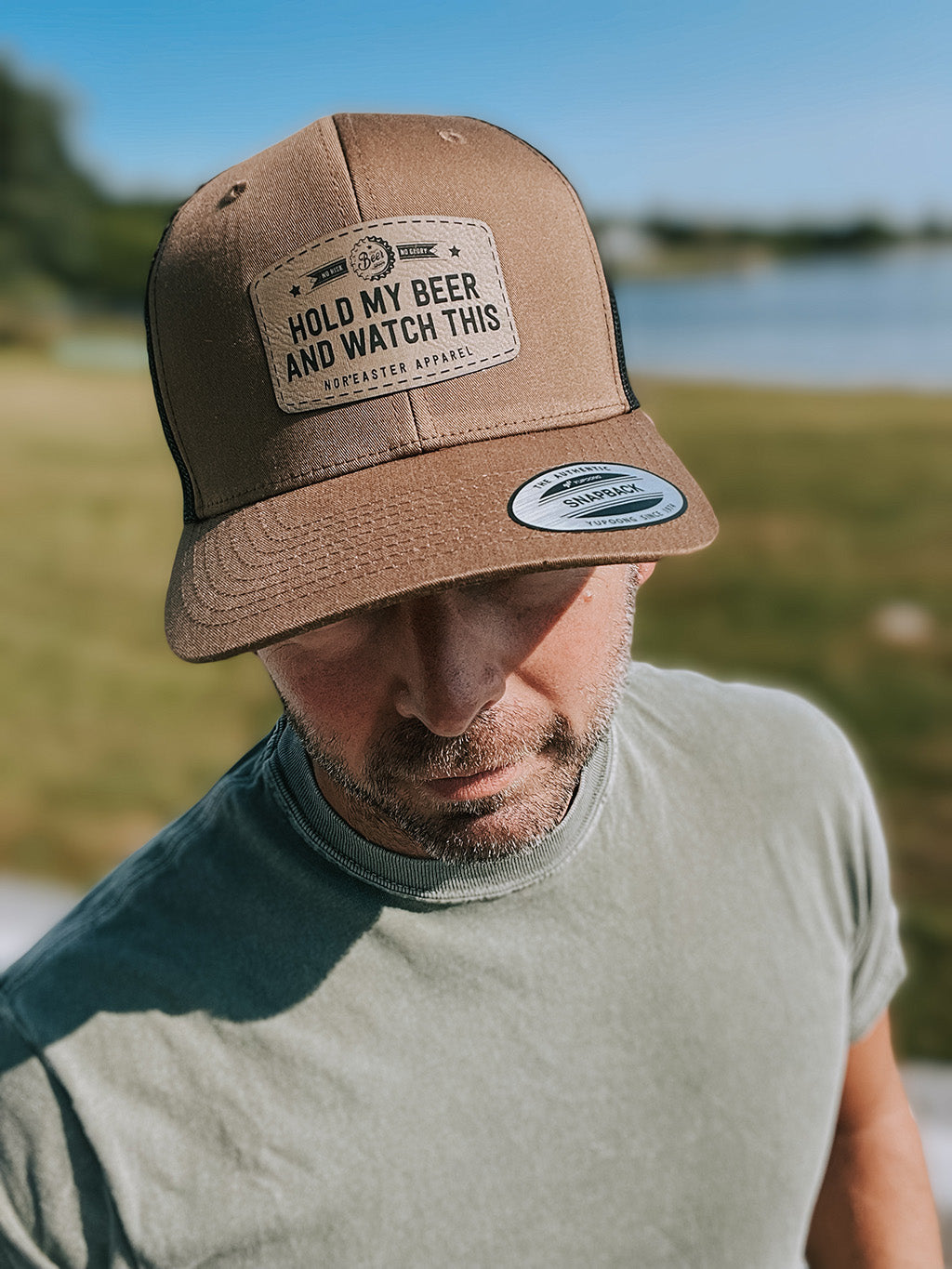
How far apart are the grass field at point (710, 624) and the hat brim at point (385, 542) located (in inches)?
111

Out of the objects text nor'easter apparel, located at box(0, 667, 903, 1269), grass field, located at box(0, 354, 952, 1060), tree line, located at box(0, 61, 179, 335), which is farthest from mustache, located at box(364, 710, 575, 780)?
tree line, located at box(0, 61, 179, 335)

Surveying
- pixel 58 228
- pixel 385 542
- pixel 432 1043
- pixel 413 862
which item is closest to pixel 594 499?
pixel 385 542

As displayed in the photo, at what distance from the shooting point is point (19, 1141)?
0.92m

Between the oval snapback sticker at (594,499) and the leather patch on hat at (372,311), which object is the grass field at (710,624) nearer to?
the oval snapback sticker at (594,499)

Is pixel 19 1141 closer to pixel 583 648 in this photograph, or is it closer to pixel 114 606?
pixel 583 648

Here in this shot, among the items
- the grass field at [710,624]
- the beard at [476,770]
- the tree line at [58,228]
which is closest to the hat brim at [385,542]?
the beard at [476,770]

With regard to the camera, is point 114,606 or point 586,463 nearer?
point 586,463

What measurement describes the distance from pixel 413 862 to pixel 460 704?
197 mm

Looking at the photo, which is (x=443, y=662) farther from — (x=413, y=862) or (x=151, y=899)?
(x=151, y=899)

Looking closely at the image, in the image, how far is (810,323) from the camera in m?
13.3

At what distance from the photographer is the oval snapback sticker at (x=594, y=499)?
0.87 metres

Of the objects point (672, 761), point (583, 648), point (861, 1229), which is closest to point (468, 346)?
point (583, 648)

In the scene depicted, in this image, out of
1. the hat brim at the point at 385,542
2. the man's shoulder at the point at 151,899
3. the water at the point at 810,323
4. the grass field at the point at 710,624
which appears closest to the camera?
the hat brim at the point at 385,542

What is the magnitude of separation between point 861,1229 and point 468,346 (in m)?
1.08
